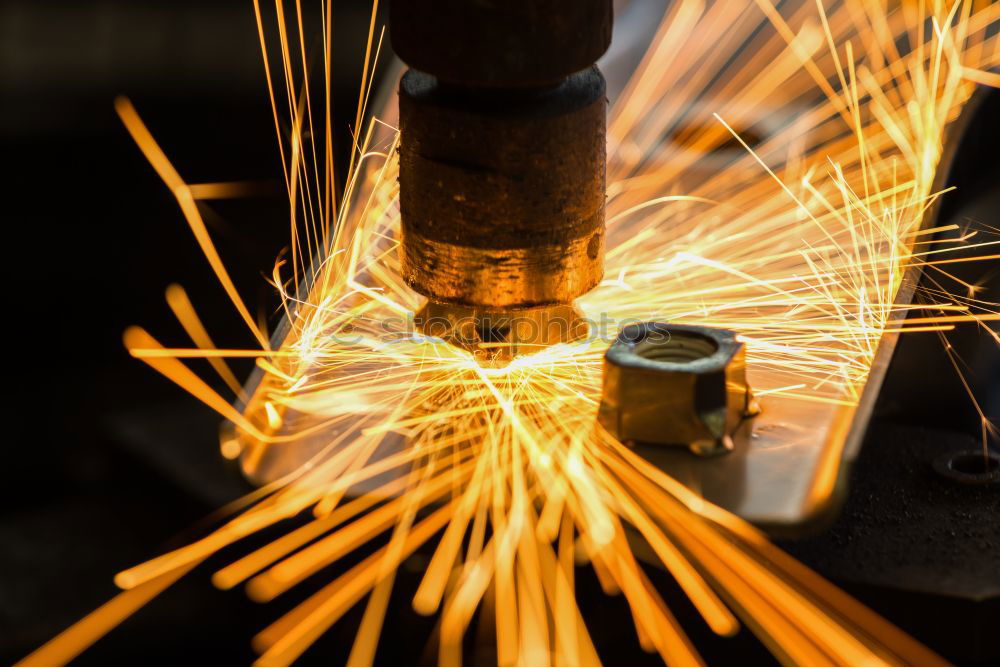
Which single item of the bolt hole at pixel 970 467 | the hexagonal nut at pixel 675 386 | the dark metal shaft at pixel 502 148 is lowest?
the bolt hole at pixel 970 467

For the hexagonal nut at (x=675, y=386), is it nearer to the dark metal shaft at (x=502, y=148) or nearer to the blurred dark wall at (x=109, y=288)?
the dark metal shaft at (x=502, y=148)

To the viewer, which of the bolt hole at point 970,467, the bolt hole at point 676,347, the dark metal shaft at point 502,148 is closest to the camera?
the dark metal shaft at point 502,148

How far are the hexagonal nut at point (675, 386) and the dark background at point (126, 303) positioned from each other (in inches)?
20.9

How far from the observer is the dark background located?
1994 mm

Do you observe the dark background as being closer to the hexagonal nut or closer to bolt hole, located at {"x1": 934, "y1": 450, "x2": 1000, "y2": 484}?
bolt hole, located at {"x1": 934, "y1": 450, "x2": 1000, "y2": 484}

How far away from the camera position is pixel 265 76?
7.89ft

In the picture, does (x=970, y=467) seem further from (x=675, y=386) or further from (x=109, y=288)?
(x=109, y=288)

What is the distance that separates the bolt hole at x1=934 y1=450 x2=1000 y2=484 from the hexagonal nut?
0.37m

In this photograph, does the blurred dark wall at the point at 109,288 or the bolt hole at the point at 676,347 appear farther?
the blurred dark wall at the point at 109,288

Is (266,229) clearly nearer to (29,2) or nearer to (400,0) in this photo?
(29,2)

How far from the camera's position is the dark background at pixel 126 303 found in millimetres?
1994

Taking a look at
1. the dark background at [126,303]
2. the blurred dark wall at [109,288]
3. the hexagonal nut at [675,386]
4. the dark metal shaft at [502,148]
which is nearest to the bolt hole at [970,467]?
the dark background at [126,303]

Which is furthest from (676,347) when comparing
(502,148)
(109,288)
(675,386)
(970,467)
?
(109,288)

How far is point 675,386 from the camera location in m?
1.19
